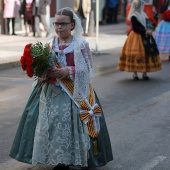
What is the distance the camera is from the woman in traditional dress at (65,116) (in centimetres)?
530

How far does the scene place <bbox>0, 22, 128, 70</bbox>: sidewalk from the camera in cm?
1465

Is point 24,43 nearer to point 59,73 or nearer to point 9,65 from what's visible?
point 9,65

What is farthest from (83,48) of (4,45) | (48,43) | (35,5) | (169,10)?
(35,5)

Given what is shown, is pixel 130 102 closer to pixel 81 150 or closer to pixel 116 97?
pixel 116 97

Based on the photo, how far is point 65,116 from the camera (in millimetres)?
5336

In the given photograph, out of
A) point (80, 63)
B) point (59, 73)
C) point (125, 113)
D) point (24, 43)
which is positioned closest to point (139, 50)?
point (125, 113)

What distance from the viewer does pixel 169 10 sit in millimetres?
15180

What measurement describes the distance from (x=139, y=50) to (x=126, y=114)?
3.42 metres

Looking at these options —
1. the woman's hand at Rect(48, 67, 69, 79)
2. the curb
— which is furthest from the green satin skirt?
the curb

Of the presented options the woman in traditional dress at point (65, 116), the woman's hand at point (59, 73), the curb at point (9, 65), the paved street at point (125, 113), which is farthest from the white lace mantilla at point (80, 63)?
the curb at point (9, 65)

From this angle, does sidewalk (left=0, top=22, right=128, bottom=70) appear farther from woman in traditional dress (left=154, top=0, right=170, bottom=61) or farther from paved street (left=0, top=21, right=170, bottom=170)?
woman in traditional dress (left=154, top=0, right=170, bottom=61)

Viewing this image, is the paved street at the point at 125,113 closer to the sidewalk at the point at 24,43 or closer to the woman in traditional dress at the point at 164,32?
the sidewalk at the point at 24,43

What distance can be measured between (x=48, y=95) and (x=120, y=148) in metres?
1.59

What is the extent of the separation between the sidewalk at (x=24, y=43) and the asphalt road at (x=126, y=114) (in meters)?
0.90
